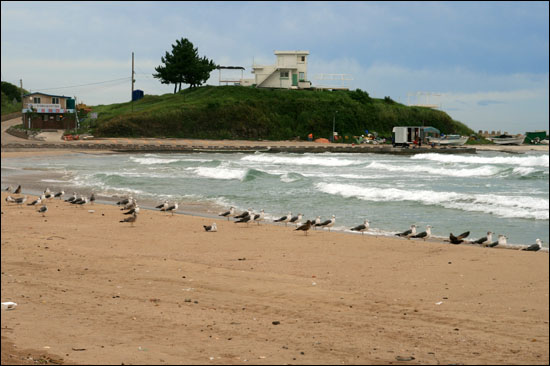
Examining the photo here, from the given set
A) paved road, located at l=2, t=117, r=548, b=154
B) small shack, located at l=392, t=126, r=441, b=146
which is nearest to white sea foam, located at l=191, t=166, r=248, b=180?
paved road, located at l=2, t=117, r=548, b=154

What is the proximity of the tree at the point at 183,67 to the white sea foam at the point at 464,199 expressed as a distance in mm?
65093

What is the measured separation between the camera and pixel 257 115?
85750 millimetres

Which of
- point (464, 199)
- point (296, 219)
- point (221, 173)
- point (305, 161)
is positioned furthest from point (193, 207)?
point (305, 161)

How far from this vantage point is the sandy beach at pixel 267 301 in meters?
7.02

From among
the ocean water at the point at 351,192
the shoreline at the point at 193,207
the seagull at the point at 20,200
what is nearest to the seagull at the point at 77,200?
the shoreline at the point at 193,207

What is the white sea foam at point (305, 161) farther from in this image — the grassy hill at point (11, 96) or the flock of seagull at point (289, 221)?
the grassy hill at point (11, 96)

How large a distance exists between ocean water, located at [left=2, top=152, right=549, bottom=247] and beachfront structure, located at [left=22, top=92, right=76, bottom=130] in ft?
114

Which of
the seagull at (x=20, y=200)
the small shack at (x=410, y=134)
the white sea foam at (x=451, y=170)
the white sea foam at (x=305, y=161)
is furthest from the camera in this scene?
the small shack at (x=410, y=134)

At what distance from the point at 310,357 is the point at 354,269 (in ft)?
18.3

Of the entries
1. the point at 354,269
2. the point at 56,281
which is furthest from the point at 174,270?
the point at 354,269

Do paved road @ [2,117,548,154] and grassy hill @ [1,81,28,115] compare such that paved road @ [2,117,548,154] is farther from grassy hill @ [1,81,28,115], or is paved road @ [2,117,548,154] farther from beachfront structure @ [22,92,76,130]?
grassy hill @ [1,81,28,115]

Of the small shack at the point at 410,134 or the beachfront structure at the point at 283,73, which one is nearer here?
the small shack at the point at 410,134

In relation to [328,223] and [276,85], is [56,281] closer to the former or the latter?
[328,223]

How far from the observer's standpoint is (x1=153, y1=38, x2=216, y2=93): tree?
9062cm
